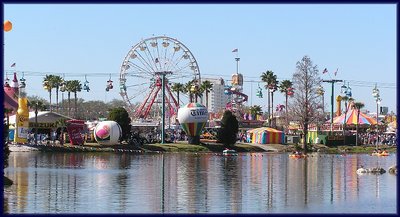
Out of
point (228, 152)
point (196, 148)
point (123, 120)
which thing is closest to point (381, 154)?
point (228, 152)

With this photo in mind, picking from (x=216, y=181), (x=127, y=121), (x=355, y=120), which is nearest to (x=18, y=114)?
(x=127, y=121)

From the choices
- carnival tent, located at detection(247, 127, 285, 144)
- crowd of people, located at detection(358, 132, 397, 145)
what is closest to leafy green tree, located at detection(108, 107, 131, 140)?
carnival tent, located at detection(247, 127, 285, 144)

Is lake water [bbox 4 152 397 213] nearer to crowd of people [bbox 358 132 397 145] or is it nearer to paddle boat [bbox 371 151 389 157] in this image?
paddle boat [bbox 371 151 389 157]

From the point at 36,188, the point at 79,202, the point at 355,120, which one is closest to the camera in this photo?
the point at 79,202

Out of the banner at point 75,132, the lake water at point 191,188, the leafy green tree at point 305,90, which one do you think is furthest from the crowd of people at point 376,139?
the lake water at point 191,188

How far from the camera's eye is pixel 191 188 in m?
38.0

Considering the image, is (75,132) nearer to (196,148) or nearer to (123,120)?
(123,120)

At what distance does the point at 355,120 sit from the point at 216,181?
232 ft

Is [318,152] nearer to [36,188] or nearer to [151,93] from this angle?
[151,93]

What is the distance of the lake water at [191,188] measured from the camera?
30281 millimetres

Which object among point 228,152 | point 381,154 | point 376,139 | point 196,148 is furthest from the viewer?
point 376,139

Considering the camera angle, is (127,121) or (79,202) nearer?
(79,202)

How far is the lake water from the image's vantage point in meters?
30.3

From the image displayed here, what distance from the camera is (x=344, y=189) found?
38.9 m
